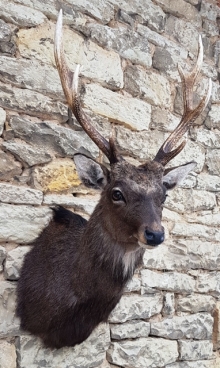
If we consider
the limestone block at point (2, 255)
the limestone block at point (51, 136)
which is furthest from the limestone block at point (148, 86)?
the limestone block at point (2, 255)

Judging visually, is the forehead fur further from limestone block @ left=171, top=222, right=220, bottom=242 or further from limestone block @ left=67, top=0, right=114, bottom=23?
limestone block @ left=67, top=0, right=114, bottom=23

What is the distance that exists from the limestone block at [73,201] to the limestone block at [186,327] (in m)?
0.99

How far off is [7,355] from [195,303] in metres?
1.65

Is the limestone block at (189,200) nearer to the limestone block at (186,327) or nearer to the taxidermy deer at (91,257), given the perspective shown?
A: the limestone block at (186,327)

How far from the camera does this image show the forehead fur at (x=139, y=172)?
3102 mm

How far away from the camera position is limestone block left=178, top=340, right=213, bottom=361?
4148mm

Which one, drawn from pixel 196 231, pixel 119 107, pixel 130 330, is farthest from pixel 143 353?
pixel 119 107

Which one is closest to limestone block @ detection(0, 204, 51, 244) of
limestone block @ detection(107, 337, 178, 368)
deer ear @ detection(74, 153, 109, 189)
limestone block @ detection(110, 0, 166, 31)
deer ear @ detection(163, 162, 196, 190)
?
deer ear @ detection(74, 153, 109, 189)

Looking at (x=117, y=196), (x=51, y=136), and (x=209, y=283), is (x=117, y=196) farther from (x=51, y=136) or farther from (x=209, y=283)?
(x=209, y=283)

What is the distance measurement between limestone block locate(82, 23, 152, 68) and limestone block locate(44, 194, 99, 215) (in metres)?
1.14

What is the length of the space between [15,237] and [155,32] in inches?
84.3

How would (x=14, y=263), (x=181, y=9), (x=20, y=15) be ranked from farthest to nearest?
(x=181, y=9), (x=20, y=15), (x=14, y=263)

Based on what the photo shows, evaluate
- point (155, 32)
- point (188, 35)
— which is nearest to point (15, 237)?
point (155, 32)

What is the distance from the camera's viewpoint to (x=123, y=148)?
13.3 feet
